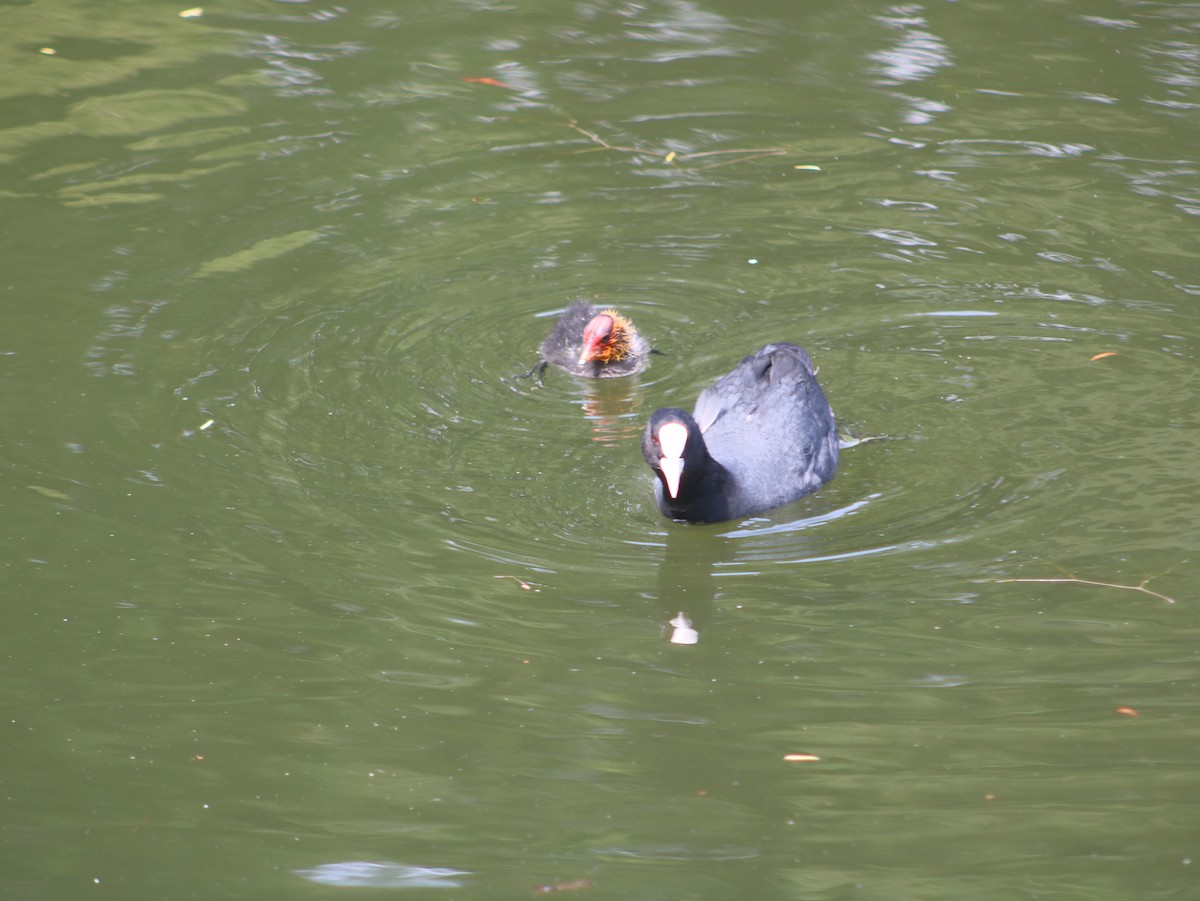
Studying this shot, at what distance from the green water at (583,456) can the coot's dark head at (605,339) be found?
0.55 feet

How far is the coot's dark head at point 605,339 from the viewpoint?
7859mm

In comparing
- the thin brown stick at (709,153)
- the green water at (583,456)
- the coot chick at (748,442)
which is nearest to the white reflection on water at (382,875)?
the green water at (583,456)

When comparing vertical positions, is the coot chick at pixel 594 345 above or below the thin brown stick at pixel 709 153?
below

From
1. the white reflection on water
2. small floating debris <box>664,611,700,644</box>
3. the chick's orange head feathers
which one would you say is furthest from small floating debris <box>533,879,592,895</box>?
the chick's orange head feathers

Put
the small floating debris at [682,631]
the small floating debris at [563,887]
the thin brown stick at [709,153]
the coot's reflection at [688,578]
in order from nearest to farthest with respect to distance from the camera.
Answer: the small floating debris at [563,887] < the small floating debris at [682,631] < the coot's reflection at [688,578] < the thin brown stick at [709,153]

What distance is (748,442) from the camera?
675cm

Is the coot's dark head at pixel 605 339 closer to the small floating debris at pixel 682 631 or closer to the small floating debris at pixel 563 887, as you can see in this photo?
the small floating debris at pixel 682 631

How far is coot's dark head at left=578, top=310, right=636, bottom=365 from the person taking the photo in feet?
25.8

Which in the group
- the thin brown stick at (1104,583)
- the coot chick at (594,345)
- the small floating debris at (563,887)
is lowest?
the coot chick at (594,345)

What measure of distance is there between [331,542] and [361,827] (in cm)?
182

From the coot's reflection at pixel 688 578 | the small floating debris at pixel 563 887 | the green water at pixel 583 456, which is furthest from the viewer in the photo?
the coot's reflection at pixel 688 578

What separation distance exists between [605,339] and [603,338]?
0.02m

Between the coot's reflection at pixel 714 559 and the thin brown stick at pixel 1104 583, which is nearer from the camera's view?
the thin brown stick at pixel 1104 583

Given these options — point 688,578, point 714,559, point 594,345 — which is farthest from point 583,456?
point 688,578
